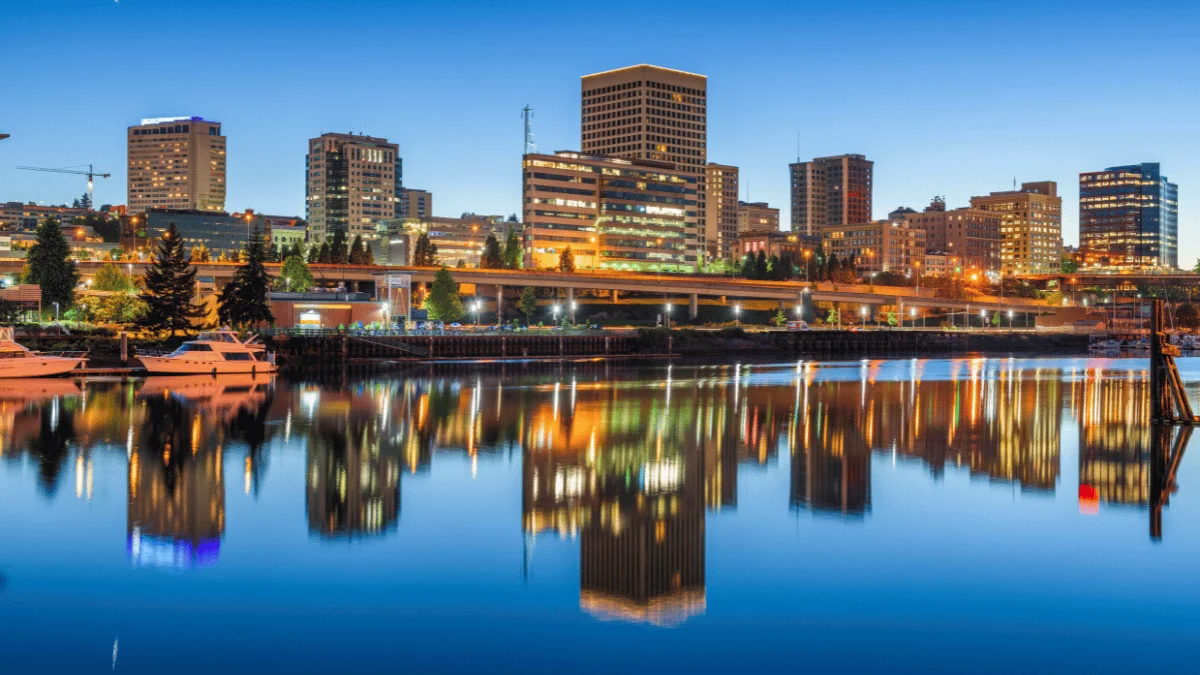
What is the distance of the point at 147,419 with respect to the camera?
4216 centimetres

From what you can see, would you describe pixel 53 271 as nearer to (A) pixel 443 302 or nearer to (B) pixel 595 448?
(A) pixel 443 302

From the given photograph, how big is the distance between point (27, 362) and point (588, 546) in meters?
51.6

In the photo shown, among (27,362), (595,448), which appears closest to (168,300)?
(27,362)

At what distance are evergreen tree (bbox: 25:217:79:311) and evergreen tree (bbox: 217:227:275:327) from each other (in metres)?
15.1

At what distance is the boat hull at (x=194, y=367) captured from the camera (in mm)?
67312

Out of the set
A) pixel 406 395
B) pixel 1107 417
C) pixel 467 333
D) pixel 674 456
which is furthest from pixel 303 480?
pixel 467 333

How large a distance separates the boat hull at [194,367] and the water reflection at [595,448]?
3320mm

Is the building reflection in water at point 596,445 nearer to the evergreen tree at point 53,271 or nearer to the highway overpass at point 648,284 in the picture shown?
the evergreen tree at point 53,271

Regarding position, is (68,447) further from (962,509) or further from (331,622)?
(962,509)

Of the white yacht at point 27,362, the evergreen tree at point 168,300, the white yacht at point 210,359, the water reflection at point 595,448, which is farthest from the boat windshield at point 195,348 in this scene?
the evergreen tree at point 168,300

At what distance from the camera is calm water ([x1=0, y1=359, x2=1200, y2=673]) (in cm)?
1559

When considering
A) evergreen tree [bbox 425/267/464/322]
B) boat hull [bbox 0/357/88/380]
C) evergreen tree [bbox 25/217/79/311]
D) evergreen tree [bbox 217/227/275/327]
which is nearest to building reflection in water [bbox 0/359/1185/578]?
boat hull [bbox 0/357/88/380]

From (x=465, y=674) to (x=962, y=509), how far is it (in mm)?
14854

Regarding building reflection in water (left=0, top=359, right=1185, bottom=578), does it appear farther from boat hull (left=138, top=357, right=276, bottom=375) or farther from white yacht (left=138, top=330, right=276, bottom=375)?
white yacht (left=138, top=330, right=276, bottom=375)
